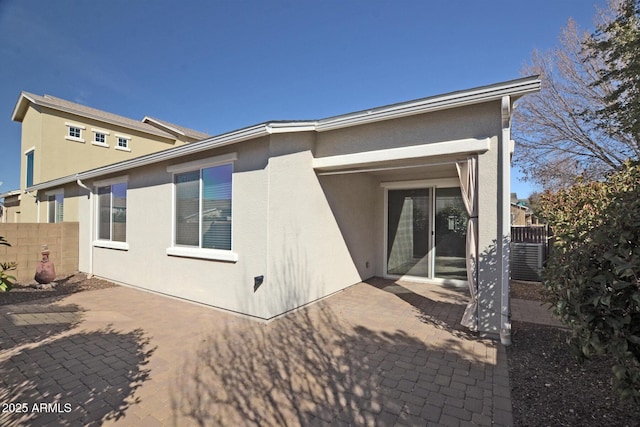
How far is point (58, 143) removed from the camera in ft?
49.6

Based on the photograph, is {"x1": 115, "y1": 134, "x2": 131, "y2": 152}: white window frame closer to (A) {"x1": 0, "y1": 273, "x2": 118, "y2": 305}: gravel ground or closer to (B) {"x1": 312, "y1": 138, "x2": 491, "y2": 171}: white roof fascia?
(A) {"x1": 0, "y1": 273, "x2": 118, "y2": 305}: gravel ground

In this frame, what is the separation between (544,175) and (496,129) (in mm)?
13476

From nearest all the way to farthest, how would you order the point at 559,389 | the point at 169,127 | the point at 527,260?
the point at 559,389 < the point at 527,260 < the point at 169,127

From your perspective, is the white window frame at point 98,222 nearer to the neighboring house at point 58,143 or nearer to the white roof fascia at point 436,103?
the neighboring house at point 58,143

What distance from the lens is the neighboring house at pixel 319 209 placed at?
467cm

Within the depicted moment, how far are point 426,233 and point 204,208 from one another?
596 cm

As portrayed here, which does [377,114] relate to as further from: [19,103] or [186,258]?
[19,103]

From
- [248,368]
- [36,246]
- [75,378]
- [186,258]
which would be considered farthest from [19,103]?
[248,368]

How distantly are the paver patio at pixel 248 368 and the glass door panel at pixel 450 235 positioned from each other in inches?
86.6

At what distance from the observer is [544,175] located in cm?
1490

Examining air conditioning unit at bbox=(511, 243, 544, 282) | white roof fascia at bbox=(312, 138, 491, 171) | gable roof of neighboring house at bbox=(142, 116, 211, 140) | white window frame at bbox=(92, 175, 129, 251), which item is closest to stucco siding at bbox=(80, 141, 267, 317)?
white window frame at bbox=(92, 175, 129, 251)

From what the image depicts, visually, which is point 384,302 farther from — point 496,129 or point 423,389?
point 496,129

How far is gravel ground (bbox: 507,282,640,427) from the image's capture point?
9.02ft

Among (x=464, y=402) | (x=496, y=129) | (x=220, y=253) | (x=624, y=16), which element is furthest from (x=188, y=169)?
(x=624, y=16)
